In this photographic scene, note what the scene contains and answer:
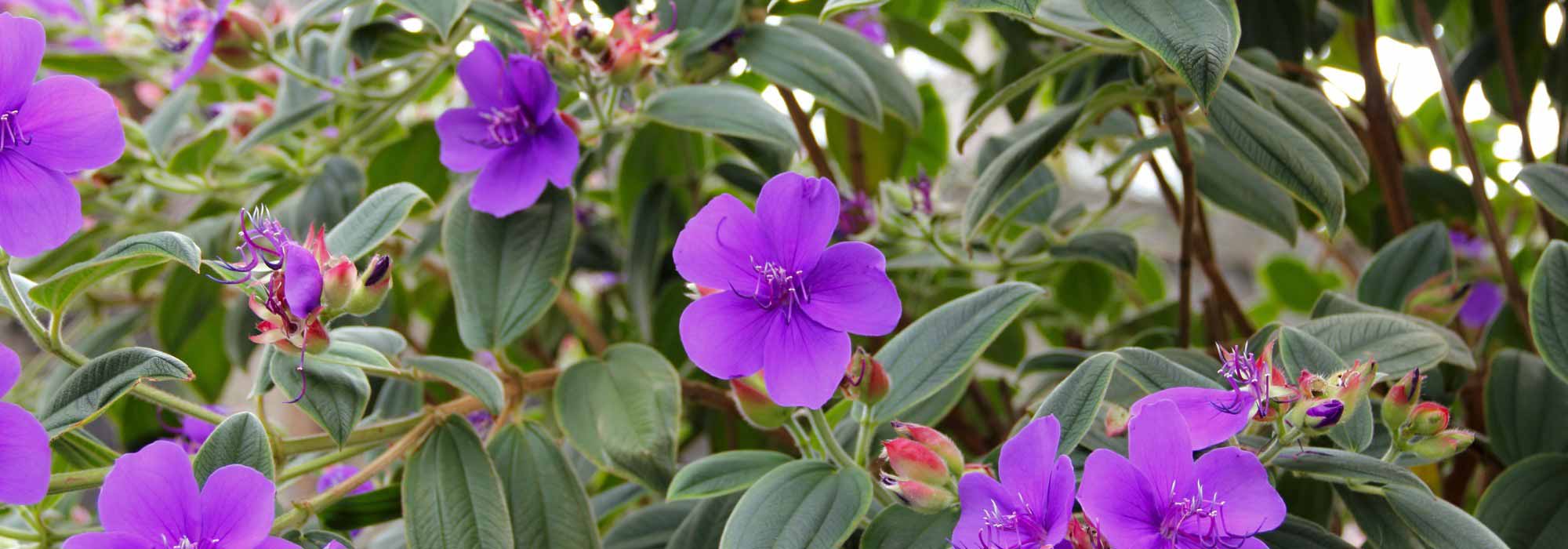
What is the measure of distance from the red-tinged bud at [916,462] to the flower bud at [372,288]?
0.26 m

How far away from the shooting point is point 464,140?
2.67 feet

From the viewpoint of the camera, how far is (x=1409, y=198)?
1104mm

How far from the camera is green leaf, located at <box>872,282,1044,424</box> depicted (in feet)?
2.04

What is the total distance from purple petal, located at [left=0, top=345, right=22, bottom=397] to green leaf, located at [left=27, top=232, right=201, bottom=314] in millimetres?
45

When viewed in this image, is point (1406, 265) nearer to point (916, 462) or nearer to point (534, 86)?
point (916, 462)

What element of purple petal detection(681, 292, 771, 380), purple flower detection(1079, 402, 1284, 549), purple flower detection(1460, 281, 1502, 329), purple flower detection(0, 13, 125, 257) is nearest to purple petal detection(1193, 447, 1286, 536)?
purple flower detection(1079, 402, 1284, 549)

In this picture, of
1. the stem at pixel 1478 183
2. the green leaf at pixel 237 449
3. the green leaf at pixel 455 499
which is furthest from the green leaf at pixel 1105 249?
the green leaf at pixel 237 449

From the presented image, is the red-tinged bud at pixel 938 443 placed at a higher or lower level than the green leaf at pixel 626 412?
higher

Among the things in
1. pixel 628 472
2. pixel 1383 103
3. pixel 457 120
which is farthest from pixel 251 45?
pixel 1383 103

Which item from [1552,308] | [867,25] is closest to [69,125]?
[1552,308]

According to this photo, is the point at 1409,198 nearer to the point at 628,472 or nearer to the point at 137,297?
the point at 628,472

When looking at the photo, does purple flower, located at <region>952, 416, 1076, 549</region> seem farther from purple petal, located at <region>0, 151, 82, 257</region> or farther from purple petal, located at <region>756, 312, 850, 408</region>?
purple petal, located at <region>0, 151, 82, 257</region>

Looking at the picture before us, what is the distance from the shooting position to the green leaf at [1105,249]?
90cm

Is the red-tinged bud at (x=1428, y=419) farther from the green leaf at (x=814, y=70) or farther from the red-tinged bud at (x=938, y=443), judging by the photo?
the green leaf at (x=814, y=70)
